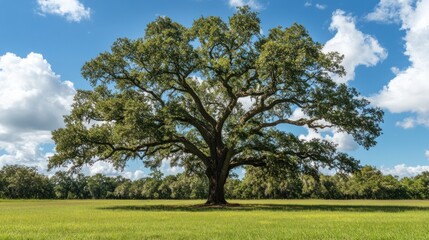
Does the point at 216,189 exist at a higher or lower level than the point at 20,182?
lower

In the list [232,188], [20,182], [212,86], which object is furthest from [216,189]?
[20,182]

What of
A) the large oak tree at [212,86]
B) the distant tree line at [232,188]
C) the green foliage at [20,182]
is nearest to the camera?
the large oak tree at [212,86]

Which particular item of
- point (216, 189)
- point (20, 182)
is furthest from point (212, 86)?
point (20, 182)

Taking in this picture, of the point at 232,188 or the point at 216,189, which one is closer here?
the point at 216,189

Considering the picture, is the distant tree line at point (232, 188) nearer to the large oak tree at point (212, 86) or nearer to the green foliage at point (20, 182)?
the green foliage at point (20, 182)

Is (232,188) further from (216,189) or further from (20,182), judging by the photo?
(216,189)

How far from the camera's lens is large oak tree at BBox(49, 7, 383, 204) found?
1257 inches

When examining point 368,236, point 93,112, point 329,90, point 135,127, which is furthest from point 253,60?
point 368,236

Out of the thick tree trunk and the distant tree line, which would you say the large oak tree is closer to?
the thick tree trunk

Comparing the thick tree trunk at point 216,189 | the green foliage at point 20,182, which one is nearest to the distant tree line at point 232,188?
the green foliage at point 20,182

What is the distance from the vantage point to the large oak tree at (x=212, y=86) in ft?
105

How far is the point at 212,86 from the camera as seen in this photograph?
130 feet

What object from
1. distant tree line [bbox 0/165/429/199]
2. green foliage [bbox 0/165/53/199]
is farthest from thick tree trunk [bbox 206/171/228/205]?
green foliage [bbox 0/165/53/199]

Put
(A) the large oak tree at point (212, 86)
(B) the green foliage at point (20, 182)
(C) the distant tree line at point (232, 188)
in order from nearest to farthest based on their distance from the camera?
(A) the large oak tree at point (212, 86), (C) the distant tree line at point (232, 188), (B) the green foliage at point (20, 182)
